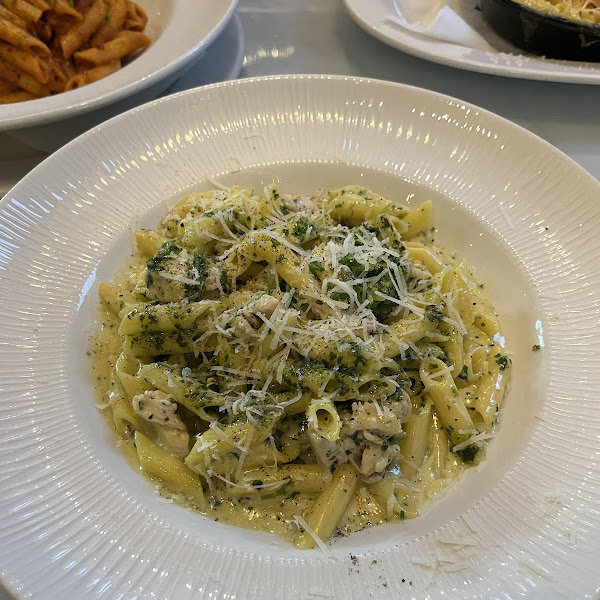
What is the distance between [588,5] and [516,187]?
1.77m

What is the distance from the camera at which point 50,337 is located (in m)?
2.00

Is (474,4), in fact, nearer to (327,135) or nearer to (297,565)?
(327,135)

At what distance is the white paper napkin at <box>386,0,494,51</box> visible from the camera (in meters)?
3.20

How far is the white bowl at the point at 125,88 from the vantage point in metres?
2.61

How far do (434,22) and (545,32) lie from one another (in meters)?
0.62

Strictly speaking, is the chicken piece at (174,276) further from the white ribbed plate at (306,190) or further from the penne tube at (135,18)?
the penne tube at (135,18)

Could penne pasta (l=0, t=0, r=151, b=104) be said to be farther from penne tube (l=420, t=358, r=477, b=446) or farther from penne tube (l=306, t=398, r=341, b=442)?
penne tube (l=420, t=358, r=477, b=446)

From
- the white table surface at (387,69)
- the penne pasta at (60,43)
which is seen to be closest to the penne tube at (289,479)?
the white table surface at (387,69)

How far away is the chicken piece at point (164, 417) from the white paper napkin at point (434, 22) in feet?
8.56

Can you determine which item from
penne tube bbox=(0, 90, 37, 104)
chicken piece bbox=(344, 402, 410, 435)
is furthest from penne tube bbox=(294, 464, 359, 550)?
penne tube bbox=(0, 90, 37, 104)

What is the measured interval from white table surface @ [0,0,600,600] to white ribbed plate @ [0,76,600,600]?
75 cm

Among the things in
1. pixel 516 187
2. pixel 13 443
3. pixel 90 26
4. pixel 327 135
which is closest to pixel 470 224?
pixel 516 187

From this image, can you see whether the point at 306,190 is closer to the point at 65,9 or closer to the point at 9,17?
the point at 65,9

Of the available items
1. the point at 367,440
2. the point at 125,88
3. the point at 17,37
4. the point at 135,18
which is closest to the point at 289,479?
the point at 367,440
